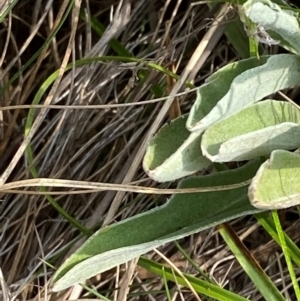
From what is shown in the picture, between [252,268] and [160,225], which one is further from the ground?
[160,225]

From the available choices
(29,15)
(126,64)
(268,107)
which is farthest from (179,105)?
(29,15)

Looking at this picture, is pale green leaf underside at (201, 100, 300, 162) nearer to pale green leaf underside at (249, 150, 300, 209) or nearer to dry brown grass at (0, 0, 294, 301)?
pale green leaf underside at (249, 150, 300, 209)

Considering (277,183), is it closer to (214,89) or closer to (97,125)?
(214,89)

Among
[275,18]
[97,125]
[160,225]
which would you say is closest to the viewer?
[275,18]

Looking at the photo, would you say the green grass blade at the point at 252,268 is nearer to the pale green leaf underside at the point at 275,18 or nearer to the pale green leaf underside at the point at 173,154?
the pale green leaf underside at the point at 173,154

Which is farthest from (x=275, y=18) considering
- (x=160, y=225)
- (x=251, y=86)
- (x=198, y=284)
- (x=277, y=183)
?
(x=198, y=284)

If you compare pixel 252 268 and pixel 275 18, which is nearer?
pixel 275 18

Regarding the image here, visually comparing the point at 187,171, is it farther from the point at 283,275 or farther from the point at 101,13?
the point at 101,13
